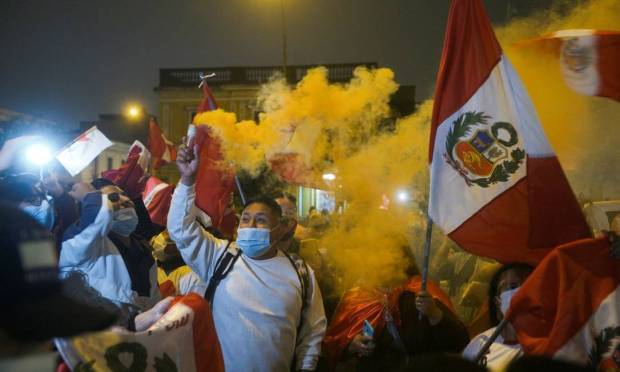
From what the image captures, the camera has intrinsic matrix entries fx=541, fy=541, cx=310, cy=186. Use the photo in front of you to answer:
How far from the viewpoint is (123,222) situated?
4.15 metres

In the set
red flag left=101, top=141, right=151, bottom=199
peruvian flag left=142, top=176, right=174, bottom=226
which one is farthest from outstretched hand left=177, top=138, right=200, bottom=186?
peruvian flag left=142, top=176, right=174, bottom=226

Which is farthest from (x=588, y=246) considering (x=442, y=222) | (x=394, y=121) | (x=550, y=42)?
(x=394, y=121)

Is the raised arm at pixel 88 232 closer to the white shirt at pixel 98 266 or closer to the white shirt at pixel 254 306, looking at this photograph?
the white shirt at pixel 98 266

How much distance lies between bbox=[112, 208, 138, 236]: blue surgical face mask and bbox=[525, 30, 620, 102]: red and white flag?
3.40 meters

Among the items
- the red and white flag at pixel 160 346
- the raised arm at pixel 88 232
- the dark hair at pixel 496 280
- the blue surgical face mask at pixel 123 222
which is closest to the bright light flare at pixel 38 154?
the raised arm at pixel 88 232

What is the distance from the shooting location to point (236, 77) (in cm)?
3688

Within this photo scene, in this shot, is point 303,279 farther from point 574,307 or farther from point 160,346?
point 574,307

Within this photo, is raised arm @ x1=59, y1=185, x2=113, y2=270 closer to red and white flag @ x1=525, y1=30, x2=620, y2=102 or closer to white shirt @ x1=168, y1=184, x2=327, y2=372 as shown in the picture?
white shirt @ x1=168, y1=184, x2=327, y2=372

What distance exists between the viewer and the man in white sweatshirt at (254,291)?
390 centimetres

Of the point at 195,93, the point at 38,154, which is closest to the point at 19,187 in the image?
the point at 38,154

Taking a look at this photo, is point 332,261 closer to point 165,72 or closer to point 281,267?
point 281,267

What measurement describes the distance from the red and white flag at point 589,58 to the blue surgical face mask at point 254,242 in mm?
2568

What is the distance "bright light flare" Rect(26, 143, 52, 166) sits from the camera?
361cm

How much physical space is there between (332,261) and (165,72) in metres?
35.1
